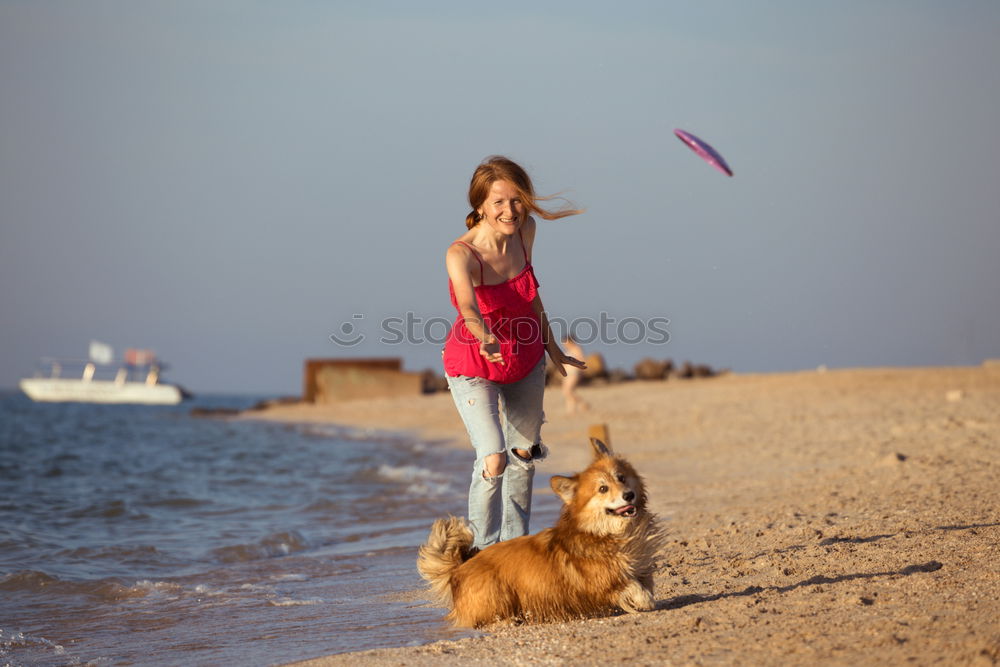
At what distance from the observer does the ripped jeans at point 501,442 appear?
439 cm

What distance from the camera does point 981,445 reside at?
29.5 feet

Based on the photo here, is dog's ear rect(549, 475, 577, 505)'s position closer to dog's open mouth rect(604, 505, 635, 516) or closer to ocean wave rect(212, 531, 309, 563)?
dog's open mouth rect(604, 505, 635, 516)

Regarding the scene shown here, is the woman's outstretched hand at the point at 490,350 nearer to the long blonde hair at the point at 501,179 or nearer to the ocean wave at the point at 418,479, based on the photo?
the long blonde hair at the point at 501,179

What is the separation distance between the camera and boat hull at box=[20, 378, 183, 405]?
97.8 metres

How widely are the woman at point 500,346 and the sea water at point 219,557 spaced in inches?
27.6

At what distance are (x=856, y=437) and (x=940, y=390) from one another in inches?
295

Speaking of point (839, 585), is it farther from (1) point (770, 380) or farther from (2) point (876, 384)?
(1) point (770, 380)

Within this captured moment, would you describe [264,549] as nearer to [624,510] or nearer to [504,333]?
[504,333]

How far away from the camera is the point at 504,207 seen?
4.52 metres

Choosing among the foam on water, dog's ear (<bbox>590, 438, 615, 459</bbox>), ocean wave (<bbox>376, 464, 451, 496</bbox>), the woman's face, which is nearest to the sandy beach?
dog's ear (<bbox>590, 438, 615, 459</bbox>)

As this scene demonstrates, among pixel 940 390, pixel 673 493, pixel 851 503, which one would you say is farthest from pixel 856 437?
pixel 940 390

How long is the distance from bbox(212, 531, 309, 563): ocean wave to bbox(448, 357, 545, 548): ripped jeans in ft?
10.8

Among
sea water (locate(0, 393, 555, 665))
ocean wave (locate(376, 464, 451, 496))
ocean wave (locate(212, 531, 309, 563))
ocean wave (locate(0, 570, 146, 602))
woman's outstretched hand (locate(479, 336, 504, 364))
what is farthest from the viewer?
ocean wave (locate(376, 464, 451, 496))

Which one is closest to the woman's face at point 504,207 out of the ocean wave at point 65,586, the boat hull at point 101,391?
the ocean wave at point 65,586
